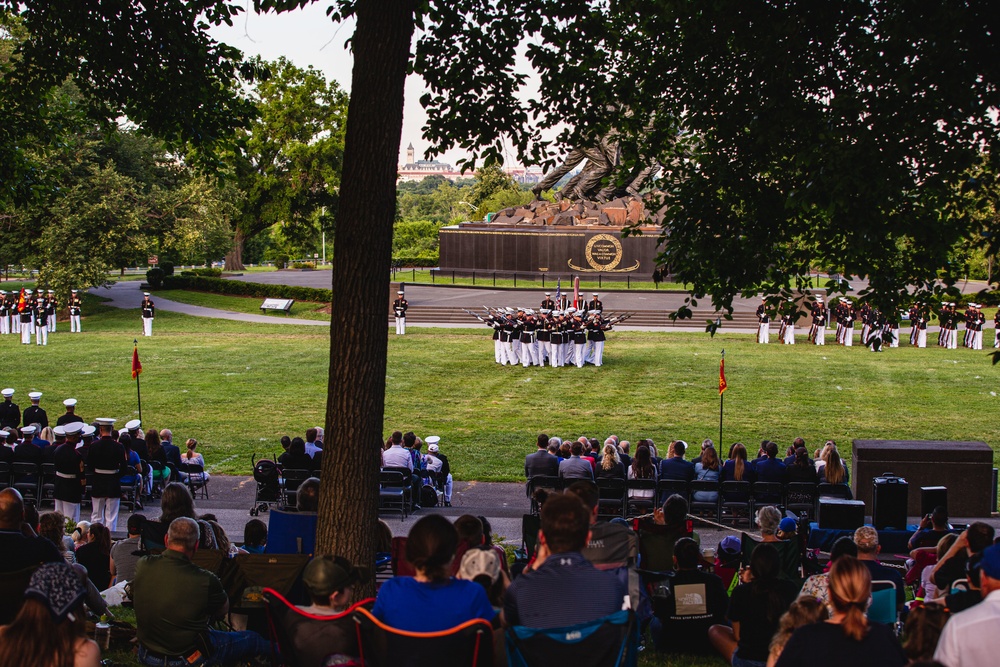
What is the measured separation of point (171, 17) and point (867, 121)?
25.2ft

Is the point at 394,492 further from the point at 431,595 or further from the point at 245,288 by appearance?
the point at 245,288

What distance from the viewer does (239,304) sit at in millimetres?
48531

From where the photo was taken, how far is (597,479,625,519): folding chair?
12.9 m

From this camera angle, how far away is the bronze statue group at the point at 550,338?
93.5ft

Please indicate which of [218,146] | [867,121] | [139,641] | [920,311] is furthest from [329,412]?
[218,146]

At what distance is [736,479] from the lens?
1341cm

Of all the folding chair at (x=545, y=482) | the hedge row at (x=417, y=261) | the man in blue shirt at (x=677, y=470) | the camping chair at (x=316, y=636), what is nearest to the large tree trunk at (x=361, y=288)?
the camping chair at (x=316, y=636)

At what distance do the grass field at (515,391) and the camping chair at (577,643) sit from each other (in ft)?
38.1

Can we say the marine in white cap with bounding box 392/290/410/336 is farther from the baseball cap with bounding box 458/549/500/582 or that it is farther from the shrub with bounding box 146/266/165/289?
the baseball cap with bounding box 458/549/500/582

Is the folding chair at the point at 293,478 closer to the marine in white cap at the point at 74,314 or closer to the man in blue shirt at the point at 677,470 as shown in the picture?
the man in blue shirt at the point at 677,470

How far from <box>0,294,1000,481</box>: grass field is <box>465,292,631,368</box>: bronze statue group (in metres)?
0.73

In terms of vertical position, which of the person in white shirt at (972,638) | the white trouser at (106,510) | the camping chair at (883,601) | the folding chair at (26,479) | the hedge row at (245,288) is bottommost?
the white trouser at (106,510)

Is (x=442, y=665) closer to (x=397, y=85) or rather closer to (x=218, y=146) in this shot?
(x=397, y=85)

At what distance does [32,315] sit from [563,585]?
34302 millimetres
